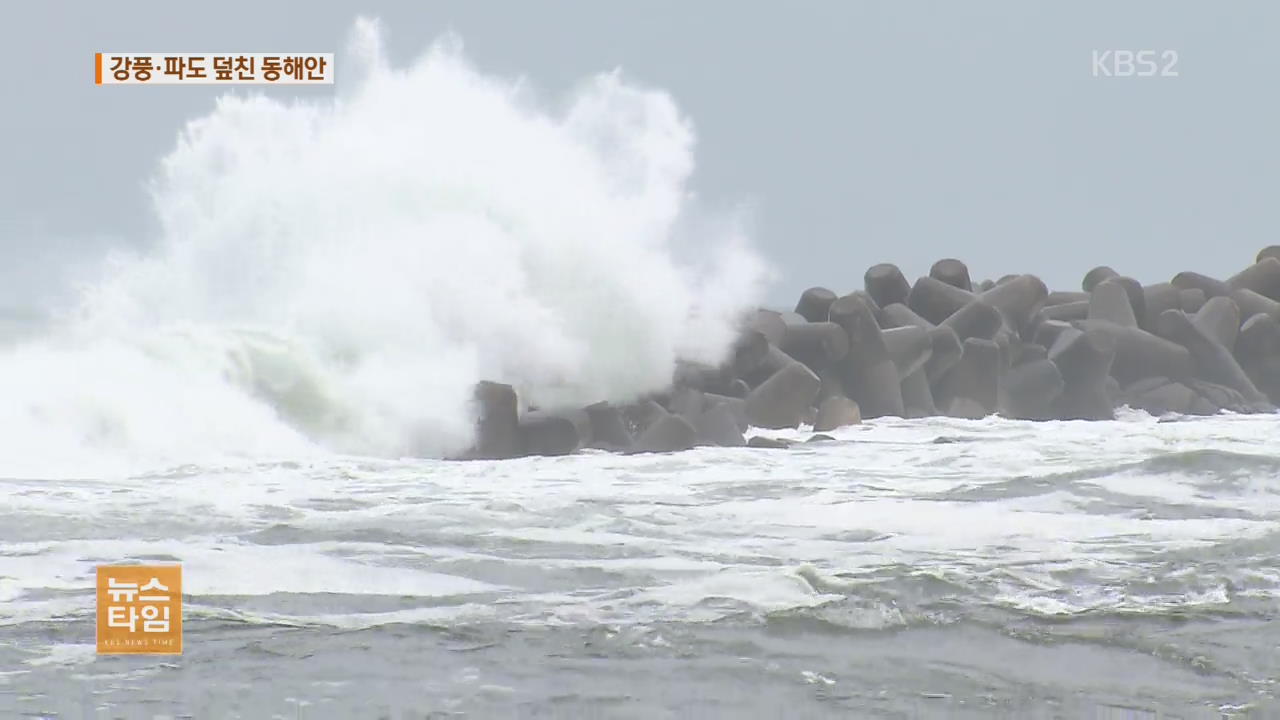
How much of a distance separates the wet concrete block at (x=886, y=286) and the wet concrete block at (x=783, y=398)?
8.69 feet

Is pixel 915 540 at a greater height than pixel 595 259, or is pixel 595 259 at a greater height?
pixel 595 259

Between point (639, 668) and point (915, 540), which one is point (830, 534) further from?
point (639, 668)

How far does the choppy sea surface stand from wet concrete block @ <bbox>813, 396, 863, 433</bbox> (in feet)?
7.73

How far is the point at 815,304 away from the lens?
1227 cm

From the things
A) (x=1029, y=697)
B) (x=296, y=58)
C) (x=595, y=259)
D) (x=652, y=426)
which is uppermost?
(x=296, y=58)

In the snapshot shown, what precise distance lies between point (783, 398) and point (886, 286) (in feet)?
9.74

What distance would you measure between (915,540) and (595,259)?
5.38m

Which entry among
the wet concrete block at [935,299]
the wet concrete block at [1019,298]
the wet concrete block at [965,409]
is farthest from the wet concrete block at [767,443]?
the wet concrete block at [1019,298]

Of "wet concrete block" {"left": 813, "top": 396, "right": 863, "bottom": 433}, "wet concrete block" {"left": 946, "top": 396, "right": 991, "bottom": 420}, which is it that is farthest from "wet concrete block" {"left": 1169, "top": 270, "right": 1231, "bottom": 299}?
"wet concrete block" {"left": 813, "top": 396, "right": 863, "bottom": 433}

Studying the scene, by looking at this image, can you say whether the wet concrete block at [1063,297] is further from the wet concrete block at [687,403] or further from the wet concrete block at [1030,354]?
the wet concrete block at [687,403]

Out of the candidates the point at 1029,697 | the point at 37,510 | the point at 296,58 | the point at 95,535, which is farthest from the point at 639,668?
the point at 296,58

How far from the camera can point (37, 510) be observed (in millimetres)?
6316

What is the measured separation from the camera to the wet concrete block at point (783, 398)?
1046 cm

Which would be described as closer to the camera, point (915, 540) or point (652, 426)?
point (915, 540)
